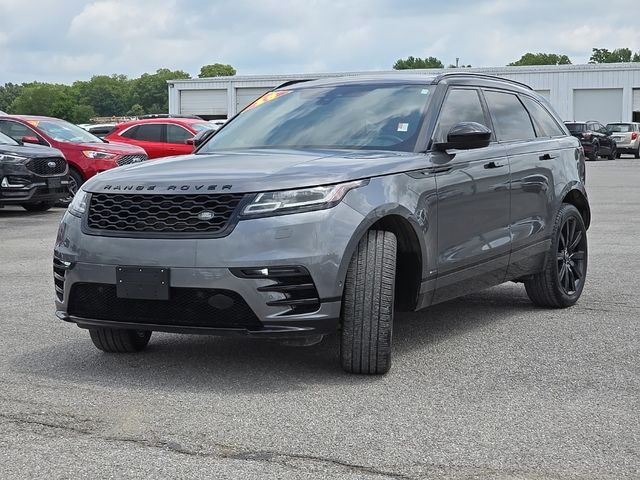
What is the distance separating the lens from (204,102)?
75.2 metres

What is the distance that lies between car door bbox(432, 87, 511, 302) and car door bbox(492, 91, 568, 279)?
145 millimetres

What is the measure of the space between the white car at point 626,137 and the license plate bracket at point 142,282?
44553 millimetres

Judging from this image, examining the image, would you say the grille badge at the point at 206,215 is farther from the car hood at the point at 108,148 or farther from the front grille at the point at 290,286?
the car hood at the point at 108,148

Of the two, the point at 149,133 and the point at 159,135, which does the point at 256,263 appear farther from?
the point at 149,133

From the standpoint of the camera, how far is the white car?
1882 inches

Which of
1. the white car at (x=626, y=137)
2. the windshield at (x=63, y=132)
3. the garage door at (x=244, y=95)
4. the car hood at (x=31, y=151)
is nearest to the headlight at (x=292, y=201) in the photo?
the car hood at (x=31, y=151)

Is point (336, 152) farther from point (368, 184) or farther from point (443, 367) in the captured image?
point (443, 367)

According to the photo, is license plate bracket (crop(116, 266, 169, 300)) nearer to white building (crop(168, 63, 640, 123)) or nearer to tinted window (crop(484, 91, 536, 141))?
tinted window (crop(484, 91, 536, 141))

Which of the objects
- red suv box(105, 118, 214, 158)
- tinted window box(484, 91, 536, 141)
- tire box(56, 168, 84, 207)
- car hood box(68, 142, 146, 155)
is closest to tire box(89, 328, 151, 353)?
tinted window box(484, 91, 536, 141)

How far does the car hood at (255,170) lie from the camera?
17.4ft

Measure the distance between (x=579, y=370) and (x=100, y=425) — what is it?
2.58 meters

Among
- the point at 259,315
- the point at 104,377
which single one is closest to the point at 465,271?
the point at 259,315

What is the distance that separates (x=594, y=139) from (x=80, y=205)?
137 feet

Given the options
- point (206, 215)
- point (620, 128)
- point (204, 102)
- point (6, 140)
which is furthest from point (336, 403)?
point (204, 102)
